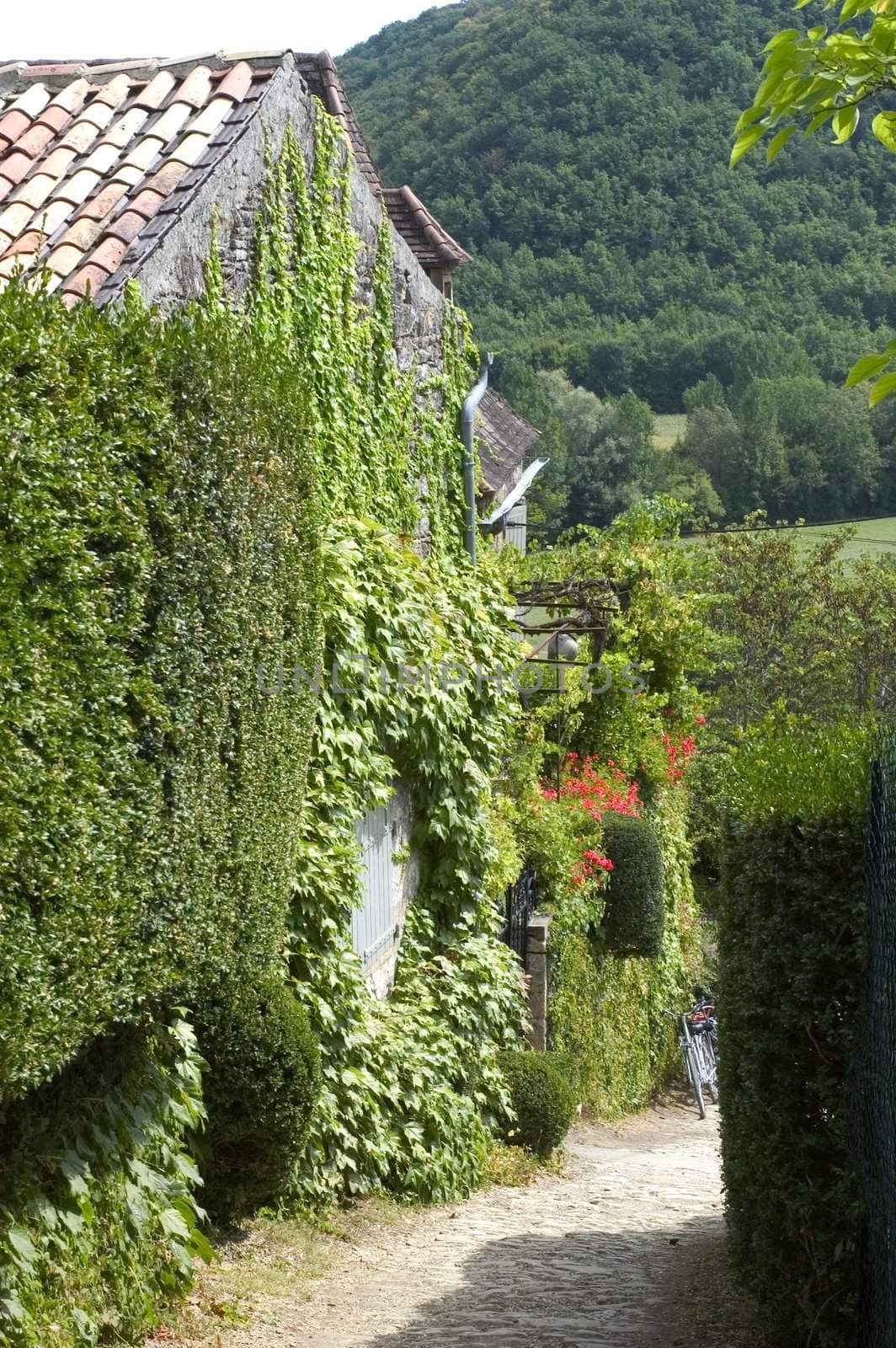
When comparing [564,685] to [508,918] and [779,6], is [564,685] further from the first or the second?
[779,6]

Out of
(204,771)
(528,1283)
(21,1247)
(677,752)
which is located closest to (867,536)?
(677,752)

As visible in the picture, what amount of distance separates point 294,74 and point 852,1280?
7547 mm

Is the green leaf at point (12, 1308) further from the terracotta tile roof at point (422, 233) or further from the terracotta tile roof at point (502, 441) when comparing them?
the terracotta tile roof at point (502, 441)

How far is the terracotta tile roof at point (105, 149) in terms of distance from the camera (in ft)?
23.6

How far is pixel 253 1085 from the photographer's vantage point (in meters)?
6.27

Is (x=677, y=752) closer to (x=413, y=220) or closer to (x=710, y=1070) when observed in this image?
(x=710, y=1070)

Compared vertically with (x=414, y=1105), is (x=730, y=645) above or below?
above

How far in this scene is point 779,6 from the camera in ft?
226

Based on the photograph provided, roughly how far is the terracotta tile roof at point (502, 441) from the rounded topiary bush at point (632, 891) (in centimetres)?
580

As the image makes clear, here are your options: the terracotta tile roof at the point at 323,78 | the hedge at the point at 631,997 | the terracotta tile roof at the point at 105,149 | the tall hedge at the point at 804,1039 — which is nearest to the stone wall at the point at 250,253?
the terracotta tile roof at the point at 105,149

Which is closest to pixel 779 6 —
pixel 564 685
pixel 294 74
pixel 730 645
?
pixel 730 645

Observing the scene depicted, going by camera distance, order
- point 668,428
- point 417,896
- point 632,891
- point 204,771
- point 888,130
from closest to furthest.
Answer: point 888,130
point 204,771
point 417,896
point 632,891
point 668,428

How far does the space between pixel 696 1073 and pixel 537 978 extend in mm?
5207

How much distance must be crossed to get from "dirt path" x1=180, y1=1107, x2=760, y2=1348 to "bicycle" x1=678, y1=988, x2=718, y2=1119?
7401mm
